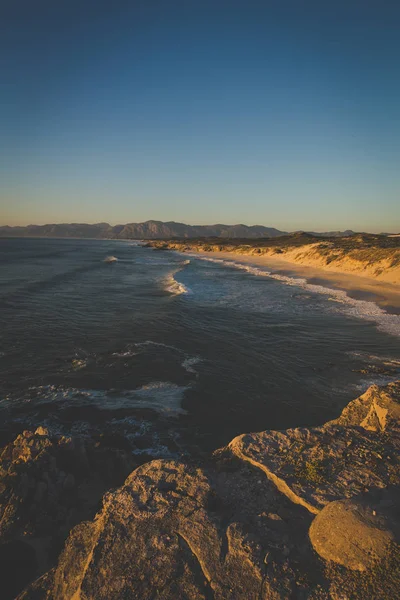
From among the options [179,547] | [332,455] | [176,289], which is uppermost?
[332,455]

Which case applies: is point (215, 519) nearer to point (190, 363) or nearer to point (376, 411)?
point (376, 411)

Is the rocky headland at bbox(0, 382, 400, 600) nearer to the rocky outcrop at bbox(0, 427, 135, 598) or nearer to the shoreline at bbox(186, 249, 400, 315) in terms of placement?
the rocky outcrop at bbox(0, 427, 135, 598)

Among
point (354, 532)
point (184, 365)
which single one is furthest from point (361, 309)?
point (354, 532)

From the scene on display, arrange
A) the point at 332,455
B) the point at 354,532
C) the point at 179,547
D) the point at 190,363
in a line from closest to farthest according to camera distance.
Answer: the point at 354,532 < the point at 179,547 < the point at 332,455 < the point at 190,363

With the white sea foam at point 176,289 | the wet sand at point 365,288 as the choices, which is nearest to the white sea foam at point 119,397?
the white sea foam at point 176,289

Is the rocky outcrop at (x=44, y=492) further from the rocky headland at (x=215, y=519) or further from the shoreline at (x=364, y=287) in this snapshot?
the shoreline at (x=364, y=287)

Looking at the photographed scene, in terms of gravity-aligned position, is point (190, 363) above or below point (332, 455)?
below

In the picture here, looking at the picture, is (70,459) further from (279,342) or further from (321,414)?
(279,342)

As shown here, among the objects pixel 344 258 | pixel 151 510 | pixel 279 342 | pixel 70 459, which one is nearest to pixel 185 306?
pixel 279 342
